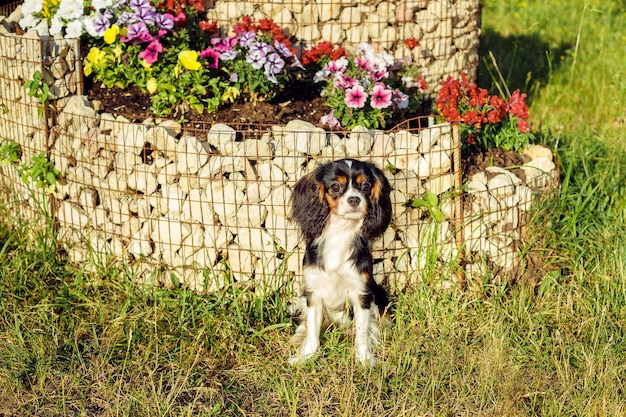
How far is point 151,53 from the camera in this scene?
5.13 meters

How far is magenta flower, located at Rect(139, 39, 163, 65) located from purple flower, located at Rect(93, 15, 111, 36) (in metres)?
0.28

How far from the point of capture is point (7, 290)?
15.1 feet

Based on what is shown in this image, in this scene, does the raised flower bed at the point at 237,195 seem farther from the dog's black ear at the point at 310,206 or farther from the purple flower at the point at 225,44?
the dog's black ear at the point at 310,206

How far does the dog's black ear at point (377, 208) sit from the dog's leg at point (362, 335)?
379 mm

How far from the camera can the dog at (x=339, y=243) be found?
158 inches

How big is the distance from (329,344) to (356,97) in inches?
56.2

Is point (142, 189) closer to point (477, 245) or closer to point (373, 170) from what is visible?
point (373, 170)

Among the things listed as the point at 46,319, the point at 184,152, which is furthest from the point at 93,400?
the point at 184,152

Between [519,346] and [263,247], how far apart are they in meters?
1.41

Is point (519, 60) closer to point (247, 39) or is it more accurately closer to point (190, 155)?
point (247, 39)

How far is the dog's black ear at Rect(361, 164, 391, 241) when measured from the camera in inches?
159

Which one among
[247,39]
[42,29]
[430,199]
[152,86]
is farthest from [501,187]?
[42,29]

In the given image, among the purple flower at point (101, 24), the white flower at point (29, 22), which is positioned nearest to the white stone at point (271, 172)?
the purple flower at point (101, 24)

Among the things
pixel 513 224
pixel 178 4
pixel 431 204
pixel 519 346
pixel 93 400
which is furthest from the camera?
pixel 178 4
